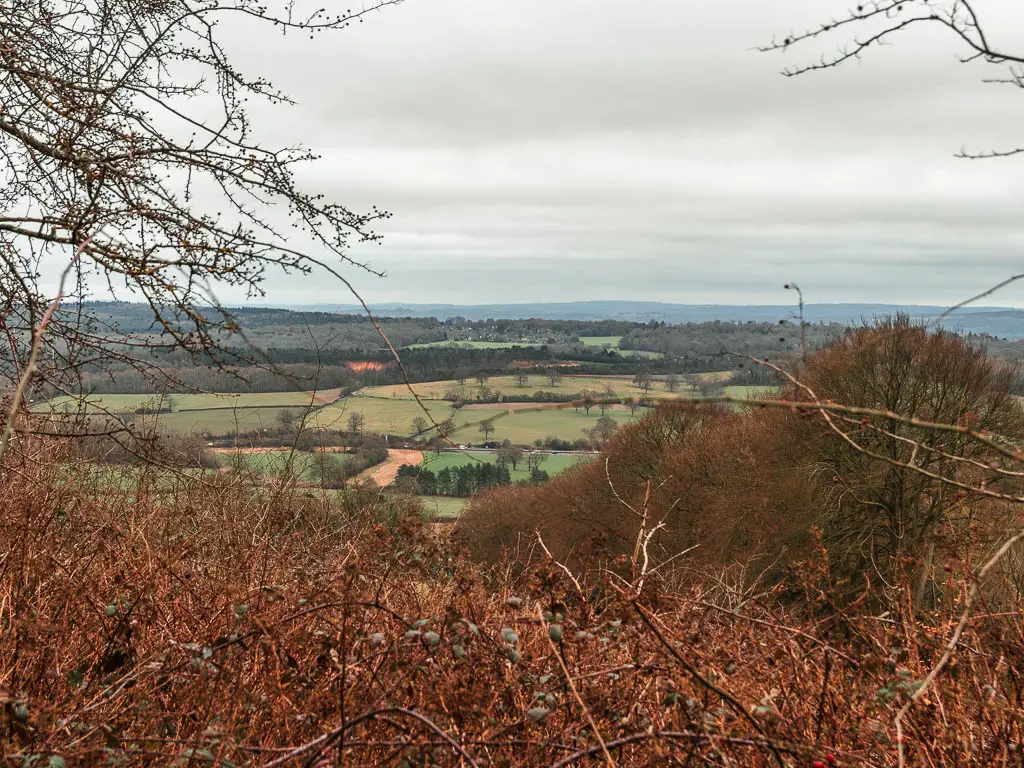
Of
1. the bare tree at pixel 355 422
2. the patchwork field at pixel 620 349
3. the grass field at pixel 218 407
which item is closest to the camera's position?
the grass field at pixel 218 407

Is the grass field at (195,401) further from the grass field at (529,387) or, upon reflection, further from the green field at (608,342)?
the green field at (608,342)

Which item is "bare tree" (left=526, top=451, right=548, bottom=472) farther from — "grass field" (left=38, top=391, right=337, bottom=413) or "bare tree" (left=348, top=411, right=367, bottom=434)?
"grass field" (left=38, top=391, right=337, bottom=413)

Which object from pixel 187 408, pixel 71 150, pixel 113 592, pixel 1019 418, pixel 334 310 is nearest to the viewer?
pixel 113 592

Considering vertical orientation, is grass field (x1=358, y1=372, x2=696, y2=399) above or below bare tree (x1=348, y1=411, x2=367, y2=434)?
above

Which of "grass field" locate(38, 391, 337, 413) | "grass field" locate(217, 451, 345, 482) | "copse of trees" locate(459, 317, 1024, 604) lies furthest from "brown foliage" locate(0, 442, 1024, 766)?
"copse of trees" locate(459, 317, 1024, 604)

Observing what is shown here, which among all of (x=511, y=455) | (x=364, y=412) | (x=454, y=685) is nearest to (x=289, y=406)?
(x=364, y=412)

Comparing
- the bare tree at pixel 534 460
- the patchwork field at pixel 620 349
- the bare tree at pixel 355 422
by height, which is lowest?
the bare tree at pixel 534 460

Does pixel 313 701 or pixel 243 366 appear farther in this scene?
pixel 243 366

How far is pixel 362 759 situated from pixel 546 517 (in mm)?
18894

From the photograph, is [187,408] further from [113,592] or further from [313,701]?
[313,701]

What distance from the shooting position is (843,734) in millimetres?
2252

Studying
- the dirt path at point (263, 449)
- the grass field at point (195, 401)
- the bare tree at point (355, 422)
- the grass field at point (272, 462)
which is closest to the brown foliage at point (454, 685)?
the grass field at point (195, 401)

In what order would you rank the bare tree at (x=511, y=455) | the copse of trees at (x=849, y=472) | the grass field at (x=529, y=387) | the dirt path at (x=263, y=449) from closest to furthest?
the grass field at (x=529, y=387) → the dirt path at (x=263, y=449) → the copse of trees at (x=849, y=472) → the bare tree at (x=511, y=455)

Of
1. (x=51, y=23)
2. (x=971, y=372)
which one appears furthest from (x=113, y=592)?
(x=971, y=372)
